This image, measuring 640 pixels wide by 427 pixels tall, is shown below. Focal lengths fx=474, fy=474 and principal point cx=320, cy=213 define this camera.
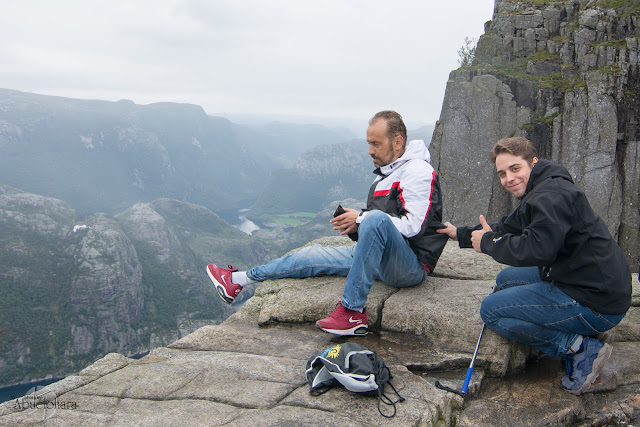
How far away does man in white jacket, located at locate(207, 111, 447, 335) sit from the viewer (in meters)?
6.39

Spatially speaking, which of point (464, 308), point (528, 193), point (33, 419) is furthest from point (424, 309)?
point (33, 419)

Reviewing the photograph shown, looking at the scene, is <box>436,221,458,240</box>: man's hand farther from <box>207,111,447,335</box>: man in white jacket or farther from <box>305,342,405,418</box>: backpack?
<box>305,342,405,418</box>: backpack

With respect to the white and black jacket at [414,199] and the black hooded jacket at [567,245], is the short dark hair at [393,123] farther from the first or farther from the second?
the black hooded jacket at [567,245]

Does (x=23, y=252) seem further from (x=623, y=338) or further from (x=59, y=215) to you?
(x=623, y=338)

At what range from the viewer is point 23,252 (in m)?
157

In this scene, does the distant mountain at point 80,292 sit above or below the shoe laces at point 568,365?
below

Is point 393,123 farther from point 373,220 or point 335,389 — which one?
point 335,389

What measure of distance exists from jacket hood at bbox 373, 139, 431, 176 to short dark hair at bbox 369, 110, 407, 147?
0.52 ft

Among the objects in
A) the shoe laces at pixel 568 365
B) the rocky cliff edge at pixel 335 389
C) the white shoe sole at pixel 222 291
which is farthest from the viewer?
the white shoe sole at pixel 222 291

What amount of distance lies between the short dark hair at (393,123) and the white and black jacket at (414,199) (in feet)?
0.85

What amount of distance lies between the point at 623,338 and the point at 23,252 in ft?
596

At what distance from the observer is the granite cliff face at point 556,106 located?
3350 centimetres

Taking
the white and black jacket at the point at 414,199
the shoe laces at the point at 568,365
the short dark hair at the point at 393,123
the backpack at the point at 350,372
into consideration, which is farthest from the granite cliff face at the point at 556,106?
the backpack at the point at 350,372

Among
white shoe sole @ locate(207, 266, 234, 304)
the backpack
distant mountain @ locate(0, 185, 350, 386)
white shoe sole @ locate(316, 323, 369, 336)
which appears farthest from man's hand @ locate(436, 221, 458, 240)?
distant mountain @ locate(0, 185, 350, 386)
